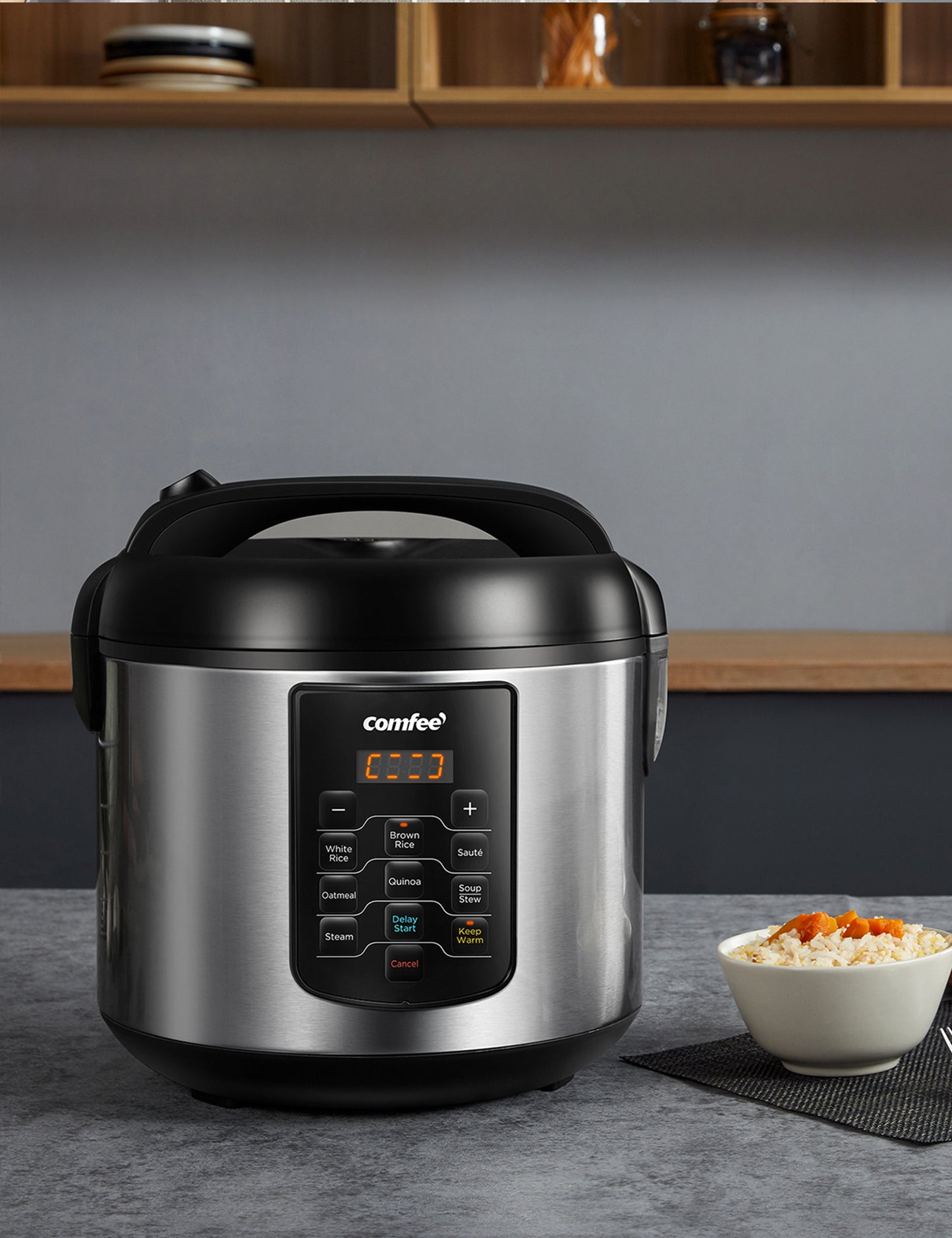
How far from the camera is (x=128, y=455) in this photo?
2.81 meters

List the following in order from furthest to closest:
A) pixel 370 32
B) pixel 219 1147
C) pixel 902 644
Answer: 1. pixel 370 32
2. pixel 902 644
3. pixel 219 1147

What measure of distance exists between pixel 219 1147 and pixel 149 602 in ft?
0.75

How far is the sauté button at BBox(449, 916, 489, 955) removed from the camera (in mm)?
589

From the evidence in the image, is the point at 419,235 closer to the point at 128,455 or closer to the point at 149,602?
the point at 128,455

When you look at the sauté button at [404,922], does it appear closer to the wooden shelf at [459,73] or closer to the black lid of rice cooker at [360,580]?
the black lid of rice cooker at [360,580]

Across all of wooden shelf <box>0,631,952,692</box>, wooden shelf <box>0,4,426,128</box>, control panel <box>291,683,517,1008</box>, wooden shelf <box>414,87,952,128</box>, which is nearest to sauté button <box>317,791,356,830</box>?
control panel <box>291,683,517,1008</box>

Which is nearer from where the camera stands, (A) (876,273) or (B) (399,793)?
(B) (399,793)

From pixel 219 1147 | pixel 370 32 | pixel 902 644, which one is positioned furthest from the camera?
pixel 370 32

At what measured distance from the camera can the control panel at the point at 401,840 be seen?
580 millimetres

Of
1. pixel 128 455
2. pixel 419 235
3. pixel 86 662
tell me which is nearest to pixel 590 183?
pixel 419 235

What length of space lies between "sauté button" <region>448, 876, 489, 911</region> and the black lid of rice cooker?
99 mm

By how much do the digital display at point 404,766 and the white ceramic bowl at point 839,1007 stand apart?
0.55 ft

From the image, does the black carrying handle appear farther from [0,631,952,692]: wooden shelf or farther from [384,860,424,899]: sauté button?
[0,631,952,692]: wooden shelf

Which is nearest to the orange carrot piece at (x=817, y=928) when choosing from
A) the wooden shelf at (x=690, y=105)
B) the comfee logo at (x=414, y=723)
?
the comfee logo at (x=414, y=723)
